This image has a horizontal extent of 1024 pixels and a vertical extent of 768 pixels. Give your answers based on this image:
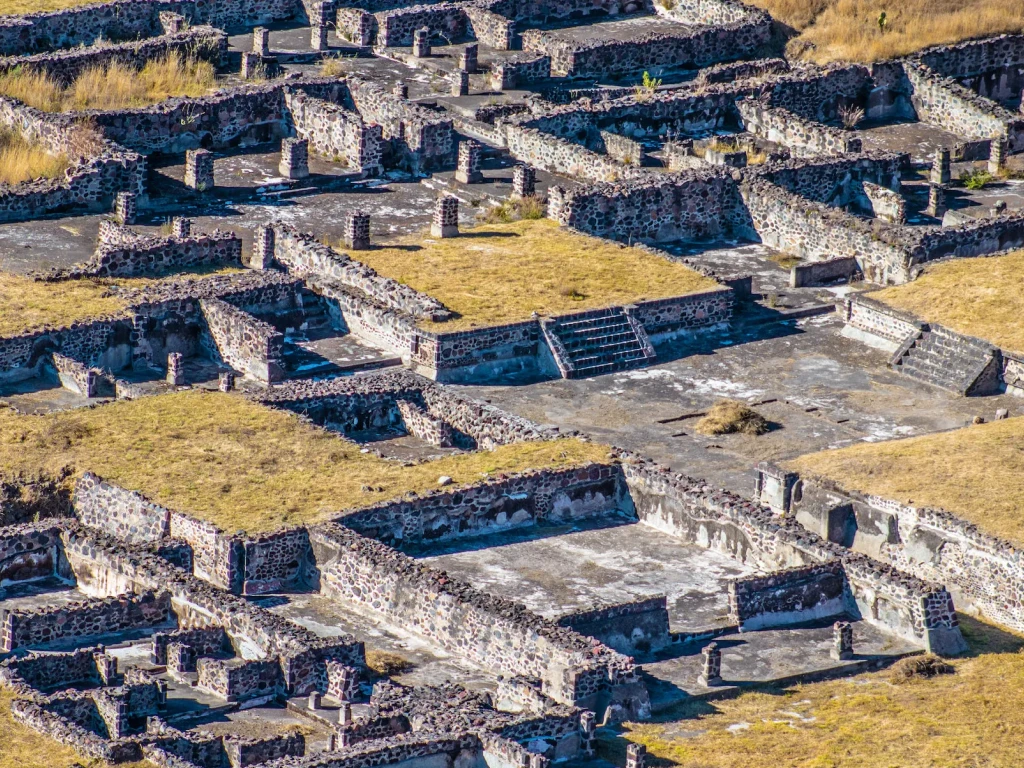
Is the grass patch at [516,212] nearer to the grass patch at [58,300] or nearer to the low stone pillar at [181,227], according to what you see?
the low stone pillar at [181,227]

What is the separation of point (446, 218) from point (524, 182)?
3.32 metres

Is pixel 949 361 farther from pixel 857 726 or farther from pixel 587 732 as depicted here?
pixel 587 732

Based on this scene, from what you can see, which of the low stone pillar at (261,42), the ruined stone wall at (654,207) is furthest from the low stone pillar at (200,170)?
the low stone pillar at (261,42)

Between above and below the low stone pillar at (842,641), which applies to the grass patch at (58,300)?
above

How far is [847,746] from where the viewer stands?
153 ft

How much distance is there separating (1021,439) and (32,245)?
2464cm

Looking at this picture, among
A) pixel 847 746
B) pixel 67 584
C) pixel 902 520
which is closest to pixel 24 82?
pixel 67 584

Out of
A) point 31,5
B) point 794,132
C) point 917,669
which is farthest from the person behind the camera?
point 31,5

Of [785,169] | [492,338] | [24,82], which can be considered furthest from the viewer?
[24,82]

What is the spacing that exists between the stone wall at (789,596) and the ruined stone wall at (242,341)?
47.5 ft

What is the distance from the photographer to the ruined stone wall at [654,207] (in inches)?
2766

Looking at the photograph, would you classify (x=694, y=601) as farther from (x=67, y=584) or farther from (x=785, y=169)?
(x=785, y=169)

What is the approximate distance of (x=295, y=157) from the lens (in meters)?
73.4

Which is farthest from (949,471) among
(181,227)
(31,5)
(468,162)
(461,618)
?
(31,5)
